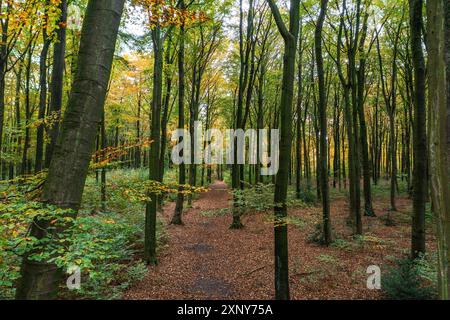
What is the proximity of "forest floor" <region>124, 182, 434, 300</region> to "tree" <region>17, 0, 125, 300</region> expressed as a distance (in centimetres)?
405

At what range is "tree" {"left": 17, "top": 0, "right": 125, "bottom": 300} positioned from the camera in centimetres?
A: 203

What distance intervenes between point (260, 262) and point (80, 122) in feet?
25.8

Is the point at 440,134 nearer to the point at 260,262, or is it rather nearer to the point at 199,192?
the point at 199,192

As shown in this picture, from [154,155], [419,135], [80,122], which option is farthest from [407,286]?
[154,155]

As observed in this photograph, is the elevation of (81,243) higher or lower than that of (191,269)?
higher

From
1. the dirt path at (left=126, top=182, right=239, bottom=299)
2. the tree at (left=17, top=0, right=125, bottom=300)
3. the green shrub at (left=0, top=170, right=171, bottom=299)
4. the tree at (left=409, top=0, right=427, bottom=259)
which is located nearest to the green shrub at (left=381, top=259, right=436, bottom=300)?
the tree at (left=409, top=0, right=427, bottom=259)

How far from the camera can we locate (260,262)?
8508mm

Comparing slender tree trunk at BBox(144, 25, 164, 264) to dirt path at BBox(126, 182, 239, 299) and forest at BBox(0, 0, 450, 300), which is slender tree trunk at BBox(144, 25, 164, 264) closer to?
forest at BBox(0, 0, 450, 300)

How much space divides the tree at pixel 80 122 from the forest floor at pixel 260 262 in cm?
405

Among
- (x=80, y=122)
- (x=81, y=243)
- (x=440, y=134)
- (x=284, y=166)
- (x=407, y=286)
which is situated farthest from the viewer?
(x=407, y=286)

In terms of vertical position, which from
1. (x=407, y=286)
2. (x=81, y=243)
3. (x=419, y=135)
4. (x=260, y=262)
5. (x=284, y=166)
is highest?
(x=419, y=135)

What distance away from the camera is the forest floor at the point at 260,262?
21.2 ft
